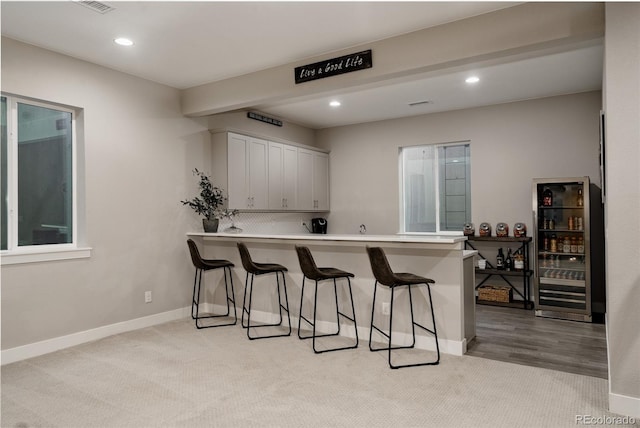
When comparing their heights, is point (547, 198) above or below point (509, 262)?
above

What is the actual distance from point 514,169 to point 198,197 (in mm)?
4271

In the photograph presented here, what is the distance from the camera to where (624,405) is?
2.56m

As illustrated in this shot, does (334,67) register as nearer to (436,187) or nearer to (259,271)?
(259,271)

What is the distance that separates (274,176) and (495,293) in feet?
11.5

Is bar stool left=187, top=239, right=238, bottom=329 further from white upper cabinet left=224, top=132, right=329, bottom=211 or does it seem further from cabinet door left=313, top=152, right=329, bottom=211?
cabinet door left=313, top=152, right=329, bottom=211

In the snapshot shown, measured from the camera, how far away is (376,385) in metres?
3.01

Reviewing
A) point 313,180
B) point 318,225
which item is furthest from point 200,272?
point 313,180

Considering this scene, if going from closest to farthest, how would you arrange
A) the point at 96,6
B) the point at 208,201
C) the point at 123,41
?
the point at 96,6 < the point at 123,41 < the point at 208,201

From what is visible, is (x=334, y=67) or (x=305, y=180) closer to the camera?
(x=334, y=67)

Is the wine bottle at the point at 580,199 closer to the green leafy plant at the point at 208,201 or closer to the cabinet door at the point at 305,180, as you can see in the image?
the cabinet door at the point at 305,180

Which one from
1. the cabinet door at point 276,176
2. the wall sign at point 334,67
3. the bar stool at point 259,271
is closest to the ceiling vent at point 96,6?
the wall sign at point 334,67

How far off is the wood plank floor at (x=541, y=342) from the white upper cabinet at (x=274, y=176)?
316 centimetres

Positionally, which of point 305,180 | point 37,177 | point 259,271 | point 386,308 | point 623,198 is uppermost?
point 305,180

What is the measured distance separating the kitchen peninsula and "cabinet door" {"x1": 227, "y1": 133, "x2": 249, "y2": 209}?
0.78 metres
